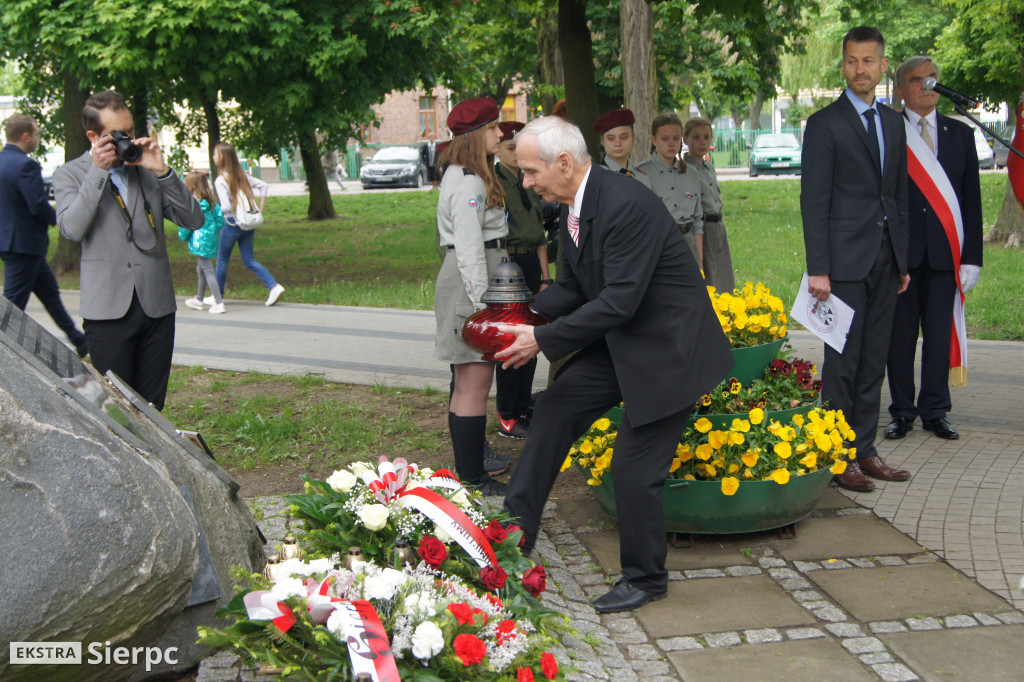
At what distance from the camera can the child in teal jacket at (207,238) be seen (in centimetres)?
1134

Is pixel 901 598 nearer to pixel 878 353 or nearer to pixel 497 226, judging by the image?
pixel 878 353

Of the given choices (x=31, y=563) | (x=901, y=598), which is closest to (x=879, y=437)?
(x=901, y=598)

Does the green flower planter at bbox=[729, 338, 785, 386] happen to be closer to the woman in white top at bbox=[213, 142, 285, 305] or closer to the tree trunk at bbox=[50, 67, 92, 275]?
the woman in white top at bbox=[213, 142, 285, 305]

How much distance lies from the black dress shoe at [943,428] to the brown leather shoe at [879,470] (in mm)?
807

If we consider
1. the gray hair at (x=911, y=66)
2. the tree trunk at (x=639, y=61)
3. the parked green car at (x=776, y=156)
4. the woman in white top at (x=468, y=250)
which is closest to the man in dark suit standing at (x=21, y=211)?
the woman in white top at (x=468, y=250)

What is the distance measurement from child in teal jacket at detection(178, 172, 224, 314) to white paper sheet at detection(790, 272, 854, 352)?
787 centimetres

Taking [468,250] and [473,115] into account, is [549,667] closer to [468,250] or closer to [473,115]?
[468,250]

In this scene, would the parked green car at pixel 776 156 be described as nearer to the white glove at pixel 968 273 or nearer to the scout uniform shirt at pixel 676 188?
the scout uniform shirt at pixel 676 188

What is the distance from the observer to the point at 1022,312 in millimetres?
9266

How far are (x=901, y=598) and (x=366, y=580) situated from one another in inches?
85.2

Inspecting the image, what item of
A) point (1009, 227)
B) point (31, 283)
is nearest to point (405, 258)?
point (31, 283)

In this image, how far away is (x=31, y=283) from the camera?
29.0 feet

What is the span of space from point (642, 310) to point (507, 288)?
61 cm

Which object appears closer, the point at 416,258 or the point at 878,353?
the point at 878,353
